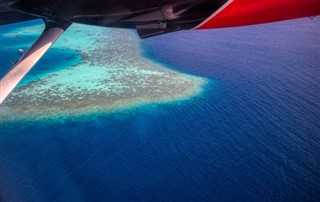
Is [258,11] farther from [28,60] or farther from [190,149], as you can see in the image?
[190,149]

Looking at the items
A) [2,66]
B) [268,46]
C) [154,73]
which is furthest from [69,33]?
[268,46]

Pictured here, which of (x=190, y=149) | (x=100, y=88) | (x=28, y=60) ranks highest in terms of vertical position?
(x=28, y=60)

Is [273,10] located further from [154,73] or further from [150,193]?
[154,73]

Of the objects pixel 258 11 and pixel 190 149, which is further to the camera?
pixel 190 149

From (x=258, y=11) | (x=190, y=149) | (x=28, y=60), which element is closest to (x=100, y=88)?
(x=190, y=149)

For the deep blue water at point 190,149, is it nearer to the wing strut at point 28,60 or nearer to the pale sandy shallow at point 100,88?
the pale sandy shallow at point 100,88

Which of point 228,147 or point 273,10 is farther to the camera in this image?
point 228,147

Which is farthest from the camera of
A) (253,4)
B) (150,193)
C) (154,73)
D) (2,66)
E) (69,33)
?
(69,33)
